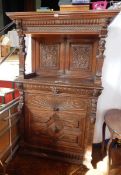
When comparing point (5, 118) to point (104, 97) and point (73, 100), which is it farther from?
point (104, 97)

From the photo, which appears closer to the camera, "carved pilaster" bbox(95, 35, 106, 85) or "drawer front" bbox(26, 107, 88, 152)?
"carved pilaster" bbox(95, 35, 106, 85)

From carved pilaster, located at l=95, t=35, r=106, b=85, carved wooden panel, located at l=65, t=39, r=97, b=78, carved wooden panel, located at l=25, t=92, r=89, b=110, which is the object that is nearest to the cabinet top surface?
carved pilaster, located at l=95, t=35, r=106, b=85

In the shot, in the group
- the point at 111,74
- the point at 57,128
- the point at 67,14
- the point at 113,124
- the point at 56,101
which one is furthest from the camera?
the point at 111,74

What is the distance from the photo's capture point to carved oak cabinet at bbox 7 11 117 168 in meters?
1.65

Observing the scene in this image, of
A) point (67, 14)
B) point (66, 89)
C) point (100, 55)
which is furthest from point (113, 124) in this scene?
point (67, 14)

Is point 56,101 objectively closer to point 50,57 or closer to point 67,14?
point 50,57

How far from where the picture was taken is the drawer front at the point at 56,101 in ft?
5.88

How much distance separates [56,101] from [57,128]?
1.03 ft

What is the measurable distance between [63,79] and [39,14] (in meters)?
0.68

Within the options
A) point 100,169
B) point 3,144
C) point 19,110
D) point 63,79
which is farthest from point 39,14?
point 100,169

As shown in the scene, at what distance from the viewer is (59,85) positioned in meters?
1.74

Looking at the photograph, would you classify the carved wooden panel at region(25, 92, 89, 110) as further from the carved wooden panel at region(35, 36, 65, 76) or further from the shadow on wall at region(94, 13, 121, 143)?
the shadow on wall at region(94, 13, 121, 143)

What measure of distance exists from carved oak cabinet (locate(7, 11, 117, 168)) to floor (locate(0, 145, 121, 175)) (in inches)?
3.3

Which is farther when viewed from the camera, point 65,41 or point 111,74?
point 111,74
